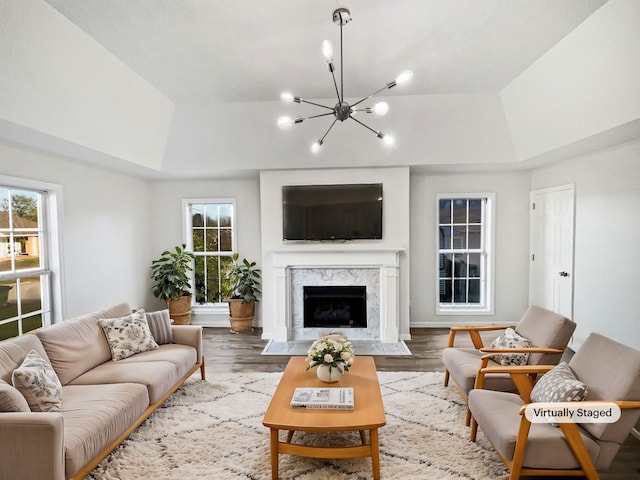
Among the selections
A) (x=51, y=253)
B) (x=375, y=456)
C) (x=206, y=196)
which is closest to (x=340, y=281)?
(x=206, y=196)

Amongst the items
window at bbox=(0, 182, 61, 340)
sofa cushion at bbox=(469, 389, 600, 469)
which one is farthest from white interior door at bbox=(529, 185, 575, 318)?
window at bbox=(0, 182, 61, 340)

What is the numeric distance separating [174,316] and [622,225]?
5751mm

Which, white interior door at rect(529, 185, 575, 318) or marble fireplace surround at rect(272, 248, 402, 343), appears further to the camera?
marble fireplace surround at rect(272, 248, 402, 343)

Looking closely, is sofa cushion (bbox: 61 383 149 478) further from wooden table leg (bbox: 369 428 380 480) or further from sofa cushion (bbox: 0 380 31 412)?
wooden table leg (bbox: 369 428 380 480)

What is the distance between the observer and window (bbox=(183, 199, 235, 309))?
228 inches

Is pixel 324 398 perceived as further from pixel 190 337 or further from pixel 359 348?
pixel 359 348

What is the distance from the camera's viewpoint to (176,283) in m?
5.48

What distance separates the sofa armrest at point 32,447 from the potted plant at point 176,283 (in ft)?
11.6

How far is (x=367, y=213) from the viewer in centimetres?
497

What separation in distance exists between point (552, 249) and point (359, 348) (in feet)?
9.58

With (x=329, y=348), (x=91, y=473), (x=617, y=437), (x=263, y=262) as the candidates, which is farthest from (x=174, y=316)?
(x=617, y=437)

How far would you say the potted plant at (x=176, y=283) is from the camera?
5438 mm

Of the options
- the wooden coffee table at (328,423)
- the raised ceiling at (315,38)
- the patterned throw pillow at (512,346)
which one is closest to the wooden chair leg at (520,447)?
the wooden coffee table at (328,423)

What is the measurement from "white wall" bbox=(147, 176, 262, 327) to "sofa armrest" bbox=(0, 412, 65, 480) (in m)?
3.84
